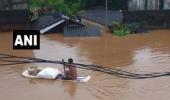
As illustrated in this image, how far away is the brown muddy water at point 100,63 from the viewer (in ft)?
35.3

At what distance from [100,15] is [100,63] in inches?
313

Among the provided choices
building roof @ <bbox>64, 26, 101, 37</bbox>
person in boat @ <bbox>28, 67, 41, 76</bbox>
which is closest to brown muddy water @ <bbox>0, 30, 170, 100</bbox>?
person in boat @ <bbox>28, 67, 41, 76</bbox>

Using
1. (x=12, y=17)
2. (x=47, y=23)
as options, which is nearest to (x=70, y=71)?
(x=47, y=23)

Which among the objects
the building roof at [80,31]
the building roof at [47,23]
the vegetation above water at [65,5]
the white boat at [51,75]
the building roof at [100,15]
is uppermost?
the vegetation above water at [65,5]

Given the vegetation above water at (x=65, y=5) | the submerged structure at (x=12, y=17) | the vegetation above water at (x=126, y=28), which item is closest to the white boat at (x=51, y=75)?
the vegetation above water at (x=126, y=28)

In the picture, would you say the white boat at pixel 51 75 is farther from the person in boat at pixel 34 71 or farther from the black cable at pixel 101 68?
the black cable at pixel 101 68

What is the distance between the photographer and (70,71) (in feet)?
38.1

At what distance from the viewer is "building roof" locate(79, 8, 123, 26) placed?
20.4m

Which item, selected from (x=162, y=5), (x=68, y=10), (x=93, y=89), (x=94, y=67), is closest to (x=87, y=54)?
(x=94, y=67)

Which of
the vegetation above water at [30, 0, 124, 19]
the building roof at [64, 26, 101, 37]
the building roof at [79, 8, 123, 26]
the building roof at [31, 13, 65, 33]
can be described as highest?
the vegetation above water at [30, 0, 124, 19]

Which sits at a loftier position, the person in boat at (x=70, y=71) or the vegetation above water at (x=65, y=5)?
the vegetation above water at (x=65, y=5)

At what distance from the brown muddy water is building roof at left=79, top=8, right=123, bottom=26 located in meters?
1.89

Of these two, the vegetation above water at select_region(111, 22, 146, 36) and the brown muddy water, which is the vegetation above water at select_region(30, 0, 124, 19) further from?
the brown muddy water

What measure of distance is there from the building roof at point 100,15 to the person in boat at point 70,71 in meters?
8.36
